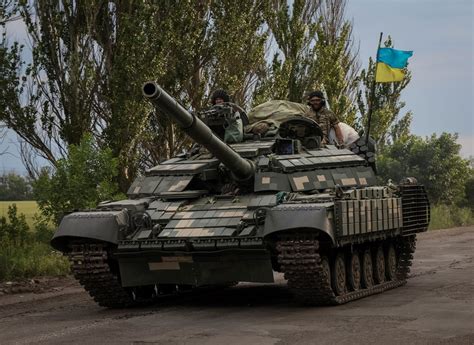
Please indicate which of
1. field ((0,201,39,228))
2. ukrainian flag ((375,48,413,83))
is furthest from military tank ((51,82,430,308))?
field ((0,201,39,228))

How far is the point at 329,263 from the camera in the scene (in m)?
14.0

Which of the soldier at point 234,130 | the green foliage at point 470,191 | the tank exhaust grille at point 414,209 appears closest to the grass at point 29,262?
the soldier at point 234,130

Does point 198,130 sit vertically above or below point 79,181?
above

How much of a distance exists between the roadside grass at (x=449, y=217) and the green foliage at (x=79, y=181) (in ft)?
56.9

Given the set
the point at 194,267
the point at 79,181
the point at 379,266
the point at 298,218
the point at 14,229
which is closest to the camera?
the point at 298,218

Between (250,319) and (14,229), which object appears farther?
(14,229)

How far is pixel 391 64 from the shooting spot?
63.6 feet

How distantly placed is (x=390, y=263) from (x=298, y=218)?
4480 millimetres

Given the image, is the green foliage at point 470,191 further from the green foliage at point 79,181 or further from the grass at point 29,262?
the grass at point 29,262

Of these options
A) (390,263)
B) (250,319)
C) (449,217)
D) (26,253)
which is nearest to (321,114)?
(390,263)

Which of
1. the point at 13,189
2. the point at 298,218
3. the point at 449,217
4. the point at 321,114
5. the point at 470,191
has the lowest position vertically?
the point at 449,217

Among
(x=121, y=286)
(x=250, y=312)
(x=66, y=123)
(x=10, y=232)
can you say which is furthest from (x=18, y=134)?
(x=250, y=312)

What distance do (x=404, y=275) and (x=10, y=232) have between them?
845 cm

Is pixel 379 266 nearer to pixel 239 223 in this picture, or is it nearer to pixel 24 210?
pixel 239 223
